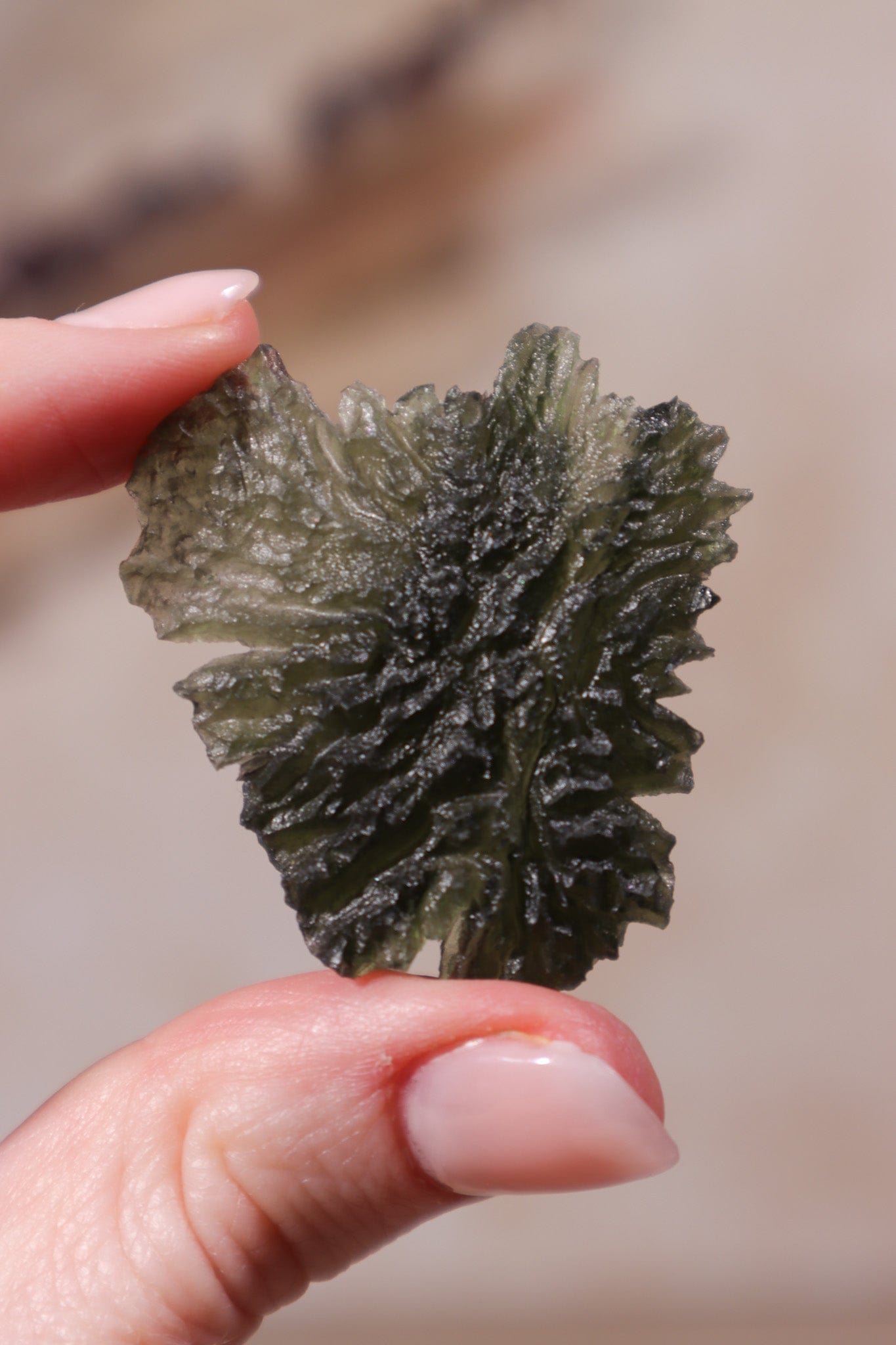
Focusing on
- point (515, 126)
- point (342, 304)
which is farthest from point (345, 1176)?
point (515, 126)

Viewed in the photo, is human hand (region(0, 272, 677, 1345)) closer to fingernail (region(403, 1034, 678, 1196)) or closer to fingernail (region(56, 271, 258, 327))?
fingernail (region(403, 1034, 678, 1196))

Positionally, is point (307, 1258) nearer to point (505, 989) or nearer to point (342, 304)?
point (505, 989)

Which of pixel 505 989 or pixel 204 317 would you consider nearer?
pixel 505 989

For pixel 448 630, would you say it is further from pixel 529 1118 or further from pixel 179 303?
pixel 179 303

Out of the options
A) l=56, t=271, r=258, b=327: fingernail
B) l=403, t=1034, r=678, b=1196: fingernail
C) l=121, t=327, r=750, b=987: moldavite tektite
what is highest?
l=56, t=271, r=258, b=327: fingernail

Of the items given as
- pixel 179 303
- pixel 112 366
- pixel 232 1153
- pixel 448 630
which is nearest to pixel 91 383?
pixel 112 366

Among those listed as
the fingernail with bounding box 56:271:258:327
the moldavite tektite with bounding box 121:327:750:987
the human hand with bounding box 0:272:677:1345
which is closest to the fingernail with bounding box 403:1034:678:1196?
the human hand with bounding box 0:272:677:1345
